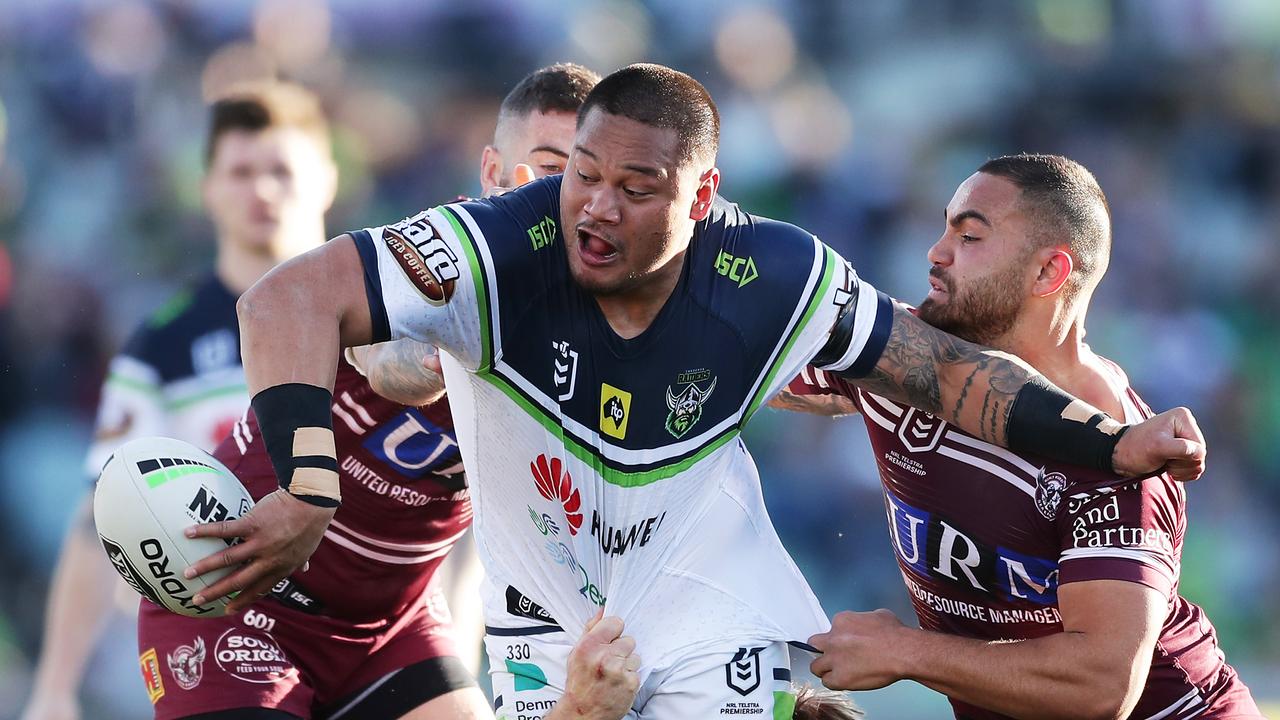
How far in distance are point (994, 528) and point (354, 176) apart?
740 cm

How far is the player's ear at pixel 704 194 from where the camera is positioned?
4.54 meters

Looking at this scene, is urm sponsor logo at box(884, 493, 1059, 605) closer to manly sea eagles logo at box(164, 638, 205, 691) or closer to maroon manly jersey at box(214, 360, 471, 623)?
maroon manly jersey at box(214, 360, 471, 623)

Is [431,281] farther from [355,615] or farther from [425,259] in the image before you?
[355,615]

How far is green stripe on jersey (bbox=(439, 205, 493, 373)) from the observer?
4172 mm

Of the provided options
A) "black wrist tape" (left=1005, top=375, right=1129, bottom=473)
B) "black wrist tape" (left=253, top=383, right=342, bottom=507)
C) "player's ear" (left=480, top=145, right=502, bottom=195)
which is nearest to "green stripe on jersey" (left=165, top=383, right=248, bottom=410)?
"player's ear" (left=480, top=145, right=502, bottom=195)

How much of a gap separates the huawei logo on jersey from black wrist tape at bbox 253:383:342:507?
90 cm

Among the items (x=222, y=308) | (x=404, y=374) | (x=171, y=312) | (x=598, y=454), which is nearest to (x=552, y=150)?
(x=404, y=374)

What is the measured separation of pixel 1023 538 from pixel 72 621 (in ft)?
14.9

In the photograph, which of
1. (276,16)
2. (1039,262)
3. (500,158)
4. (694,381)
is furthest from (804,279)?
(276,16)

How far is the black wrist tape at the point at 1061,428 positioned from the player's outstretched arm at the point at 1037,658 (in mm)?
461

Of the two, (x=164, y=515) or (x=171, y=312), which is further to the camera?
(x=171, y=312)

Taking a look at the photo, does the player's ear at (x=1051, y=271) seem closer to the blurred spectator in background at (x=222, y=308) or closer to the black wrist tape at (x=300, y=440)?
the black wrist tape at (x=300, y=440)

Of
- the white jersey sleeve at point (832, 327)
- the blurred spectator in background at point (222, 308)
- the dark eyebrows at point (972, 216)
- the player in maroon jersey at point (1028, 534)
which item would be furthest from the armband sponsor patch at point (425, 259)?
the blurred spectator in background at point (222, 308)

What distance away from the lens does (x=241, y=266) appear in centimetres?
779
